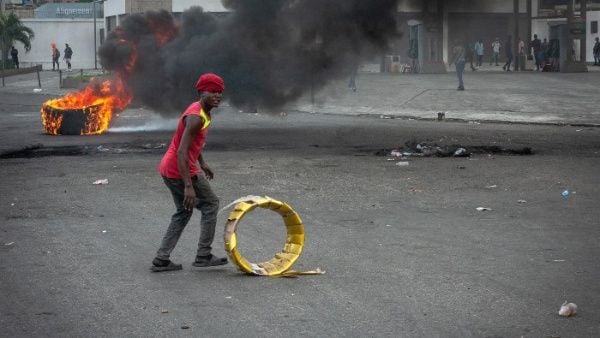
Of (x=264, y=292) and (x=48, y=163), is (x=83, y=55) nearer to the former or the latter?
(x=48, y=163)

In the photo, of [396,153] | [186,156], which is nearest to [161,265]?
[186,156]

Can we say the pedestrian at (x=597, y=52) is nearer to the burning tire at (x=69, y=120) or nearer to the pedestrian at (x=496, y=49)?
the pedestrian at (x=496, y=49)

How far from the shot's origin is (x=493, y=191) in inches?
500

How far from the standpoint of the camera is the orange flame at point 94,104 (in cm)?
2169

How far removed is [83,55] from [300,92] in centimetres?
4563

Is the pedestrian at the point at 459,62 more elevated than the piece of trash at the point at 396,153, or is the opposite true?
the pedestrian at the point at 459,62

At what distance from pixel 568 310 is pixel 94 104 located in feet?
55.8

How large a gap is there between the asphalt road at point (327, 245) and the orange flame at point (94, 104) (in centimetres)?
329

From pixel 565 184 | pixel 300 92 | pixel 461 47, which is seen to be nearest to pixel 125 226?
pixel 565 184

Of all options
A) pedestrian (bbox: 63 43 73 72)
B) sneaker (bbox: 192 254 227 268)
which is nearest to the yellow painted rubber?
sneaker (bbox: 192 254 227 268)

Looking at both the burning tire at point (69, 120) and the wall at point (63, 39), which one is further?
the wall at point (63, 39)

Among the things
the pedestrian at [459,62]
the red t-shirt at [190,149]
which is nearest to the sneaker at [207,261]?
the red t-shirt at [190,149]

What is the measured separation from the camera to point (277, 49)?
69.5 feet

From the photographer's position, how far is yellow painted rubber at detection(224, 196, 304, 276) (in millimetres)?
7750
